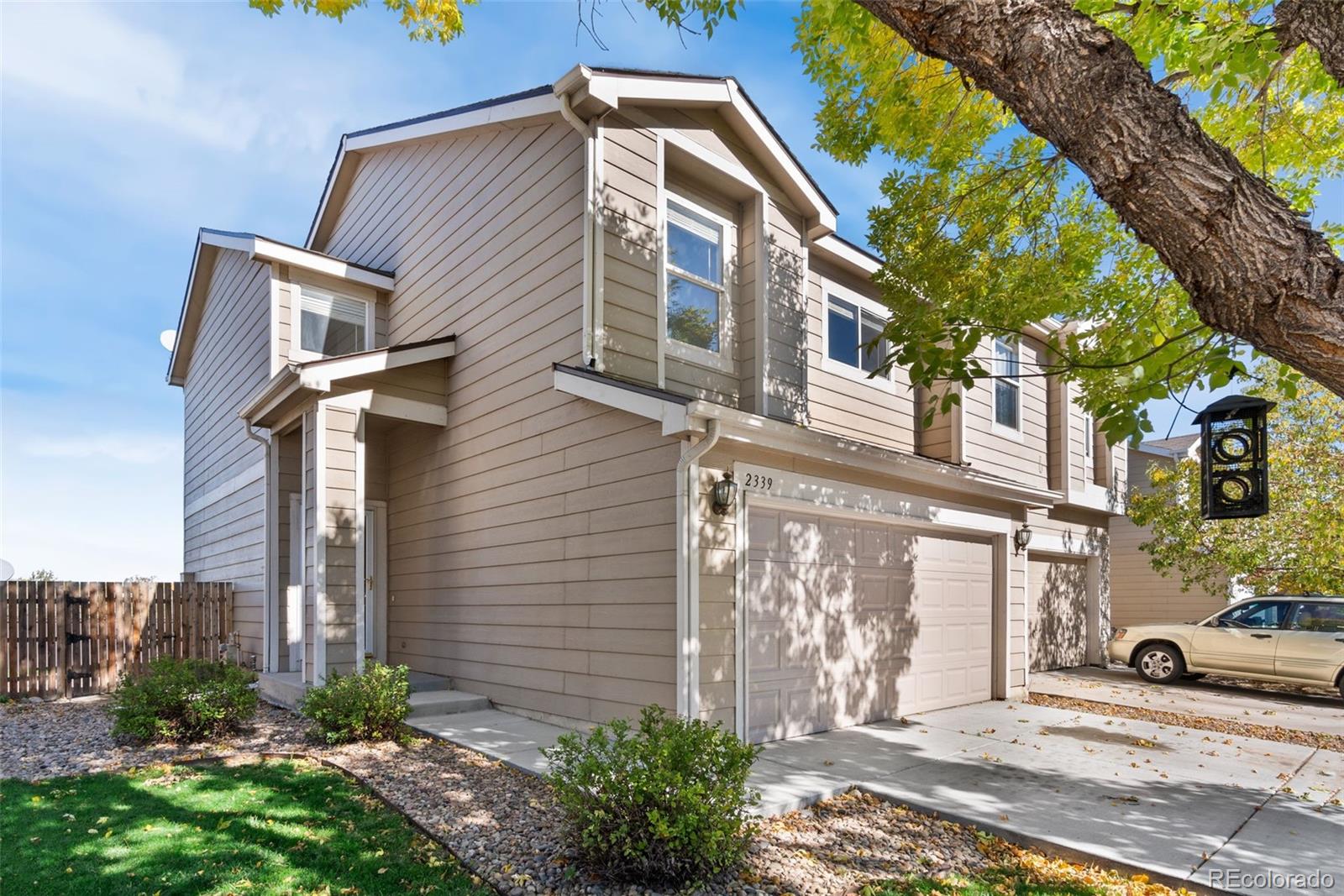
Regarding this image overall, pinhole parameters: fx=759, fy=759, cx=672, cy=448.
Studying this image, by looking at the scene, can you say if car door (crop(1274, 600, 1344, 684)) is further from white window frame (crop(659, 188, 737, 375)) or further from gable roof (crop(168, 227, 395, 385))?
gable roof (crop(168, 227, 395, 385))

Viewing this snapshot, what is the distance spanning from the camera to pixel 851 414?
997 centimetres

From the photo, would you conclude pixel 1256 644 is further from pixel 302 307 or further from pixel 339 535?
pixel 302 307

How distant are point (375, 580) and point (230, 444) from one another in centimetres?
427

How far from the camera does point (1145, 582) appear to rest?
18.3 m

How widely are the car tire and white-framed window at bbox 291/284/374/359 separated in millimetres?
13488

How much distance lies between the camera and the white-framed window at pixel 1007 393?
1278cm

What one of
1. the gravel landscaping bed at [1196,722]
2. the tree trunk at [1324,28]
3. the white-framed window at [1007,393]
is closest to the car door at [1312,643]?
the gravel landscaping bed at [1196,722]

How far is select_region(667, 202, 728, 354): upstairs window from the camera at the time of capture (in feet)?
26.3

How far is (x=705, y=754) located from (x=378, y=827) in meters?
2.20

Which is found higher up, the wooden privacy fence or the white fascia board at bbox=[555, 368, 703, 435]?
the white fascia board at bbox=[555, 368, 703, 435]

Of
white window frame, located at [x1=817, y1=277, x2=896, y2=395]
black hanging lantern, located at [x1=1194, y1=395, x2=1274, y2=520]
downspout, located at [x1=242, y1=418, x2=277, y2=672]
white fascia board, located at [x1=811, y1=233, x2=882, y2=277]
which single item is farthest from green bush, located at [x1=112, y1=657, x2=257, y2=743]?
black hanging lantern, located at [x1=1194, y1=395, x2=1274, y2=520]

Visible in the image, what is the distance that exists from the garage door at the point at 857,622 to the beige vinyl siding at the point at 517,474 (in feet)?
3.76

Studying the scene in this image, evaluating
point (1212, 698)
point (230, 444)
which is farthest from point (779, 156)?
point (1212, 698)

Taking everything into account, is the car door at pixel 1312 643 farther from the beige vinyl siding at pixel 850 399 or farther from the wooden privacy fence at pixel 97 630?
the wooden privacy fence at pixel 97 630
